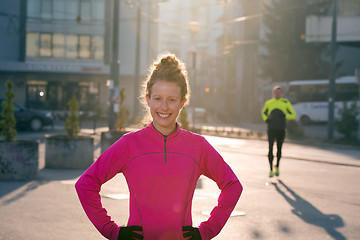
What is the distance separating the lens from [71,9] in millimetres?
51656

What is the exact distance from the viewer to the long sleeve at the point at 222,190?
9.05ft

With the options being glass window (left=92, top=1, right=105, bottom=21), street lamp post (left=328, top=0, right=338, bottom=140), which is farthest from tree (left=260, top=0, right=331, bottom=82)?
street lamp post (left=328, top=0, right=338, bottom=140)

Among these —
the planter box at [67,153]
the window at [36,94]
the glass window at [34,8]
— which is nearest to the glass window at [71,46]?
the glass window at [34,8]

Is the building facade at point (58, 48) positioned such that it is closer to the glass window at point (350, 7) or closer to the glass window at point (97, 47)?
the glass window at point (97, 47)

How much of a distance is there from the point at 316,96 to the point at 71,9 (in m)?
24.1

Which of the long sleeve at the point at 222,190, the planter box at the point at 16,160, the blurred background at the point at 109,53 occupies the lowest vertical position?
the planter box at the point at 16,160

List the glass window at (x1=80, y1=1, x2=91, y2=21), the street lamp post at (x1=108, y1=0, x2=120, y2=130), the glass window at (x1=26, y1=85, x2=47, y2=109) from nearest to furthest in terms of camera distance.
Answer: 1. the street lamp post at (x1=108, y1=0, x2=120, y2=130)
2. the glass window at (x1=26, y1=85, x2=47, y2=109)
3. the glass window at (x1=80, y1=1, x2=91, y2=21)

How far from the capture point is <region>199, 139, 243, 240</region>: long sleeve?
9.05ft

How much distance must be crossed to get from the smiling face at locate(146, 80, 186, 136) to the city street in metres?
3.52

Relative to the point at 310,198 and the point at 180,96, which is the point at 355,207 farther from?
the point at 180,96

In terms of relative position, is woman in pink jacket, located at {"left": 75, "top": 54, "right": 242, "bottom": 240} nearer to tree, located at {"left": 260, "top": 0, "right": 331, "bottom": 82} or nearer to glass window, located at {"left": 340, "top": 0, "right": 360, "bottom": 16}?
glass window, located at {"left": 340, "top": 0, "right": 360, "bottom": 16}

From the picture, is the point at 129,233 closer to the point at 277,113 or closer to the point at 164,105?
the point at 164,105

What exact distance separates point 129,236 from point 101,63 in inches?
1988

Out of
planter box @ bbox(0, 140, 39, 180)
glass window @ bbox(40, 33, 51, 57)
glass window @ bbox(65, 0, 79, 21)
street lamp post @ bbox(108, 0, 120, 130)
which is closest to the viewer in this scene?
planter box @ bbox(0, 140, 39, 180)
